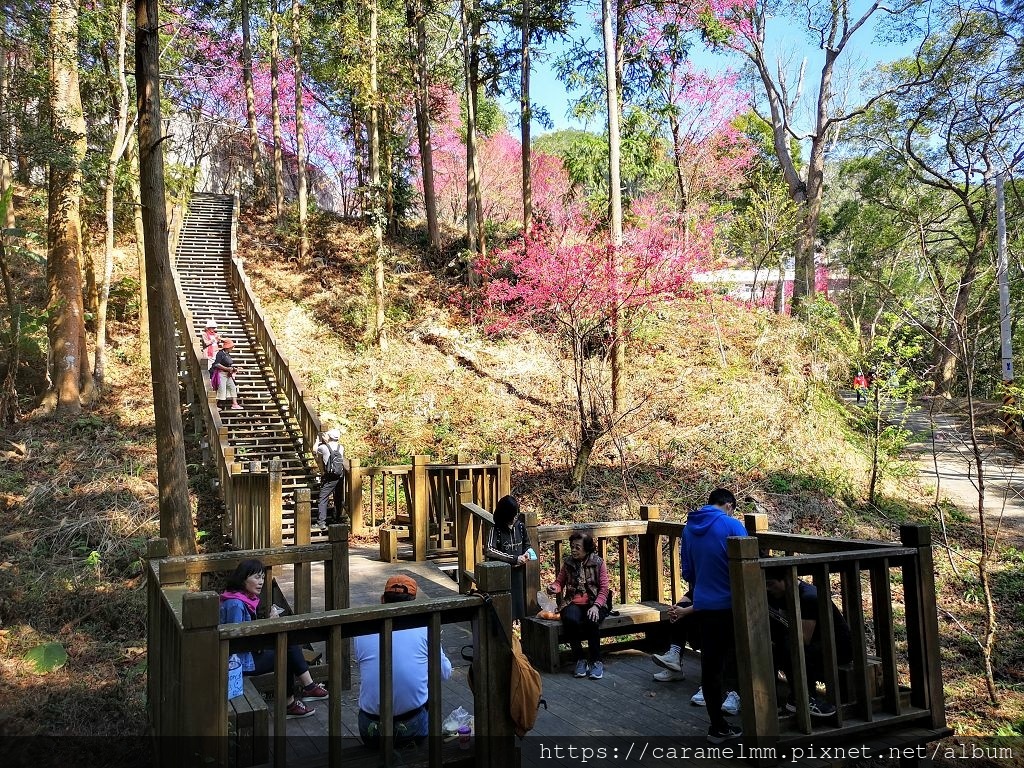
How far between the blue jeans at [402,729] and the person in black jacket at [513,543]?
2.31 meters

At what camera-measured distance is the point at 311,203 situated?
2864 cm

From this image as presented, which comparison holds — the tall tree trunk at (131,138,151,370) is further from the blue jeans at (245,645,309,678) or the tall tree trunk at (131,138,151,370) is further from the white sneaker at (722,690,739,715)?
the white sneaker at (722,690,739,715)

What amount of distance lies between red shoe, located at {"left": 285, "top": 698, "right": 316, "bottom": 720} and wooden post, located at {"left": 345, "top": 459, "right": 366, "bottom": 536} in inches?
244

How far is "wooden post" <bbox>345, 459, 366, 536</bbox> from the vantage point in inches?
433

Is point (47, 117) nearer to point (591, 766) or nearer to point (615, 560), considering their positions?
point (615, 560)

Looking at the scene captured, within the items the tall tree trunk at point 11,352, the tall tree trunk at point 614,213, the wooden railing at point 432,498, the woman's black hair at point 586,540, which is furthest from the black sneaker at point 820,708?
the tall tree trunk at point 11,352

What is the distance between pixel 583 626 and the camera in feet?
18.5

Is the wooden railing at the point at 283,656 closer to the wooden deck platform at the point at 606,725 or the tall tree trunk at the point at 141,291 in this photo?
the wooden deck platform at the point at 606,725

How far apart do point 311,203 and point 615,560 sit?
73.1ft

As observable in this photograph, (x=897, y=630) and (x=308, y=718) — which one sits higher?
(x=308, y=718)

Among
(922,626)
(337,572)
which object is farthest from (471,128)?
(922,626)

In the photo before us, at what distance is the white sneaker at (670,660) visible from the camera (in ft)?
18.1

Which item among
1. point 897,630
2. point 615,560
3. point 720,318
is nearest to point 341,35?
point 720,318

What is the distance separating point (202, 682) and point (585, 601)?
11.2 ft
